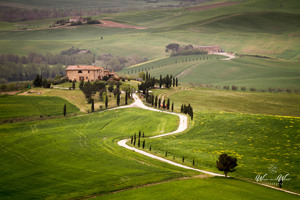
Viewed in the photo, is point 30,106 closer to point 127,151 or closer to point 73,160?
point 127,151

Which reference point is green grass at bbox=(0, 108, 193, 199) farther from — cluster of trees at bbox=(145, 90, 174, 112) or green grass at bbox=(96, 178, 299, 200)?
cluster of trees at bbox=(145, 90, 174, 112)

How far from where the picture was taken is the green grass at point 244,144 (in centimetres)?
5378

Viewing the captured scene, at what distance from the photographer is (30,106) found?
4264 inches

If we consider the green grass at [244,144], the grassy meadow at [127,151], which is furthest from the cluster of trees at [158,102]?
the green grass at [244,144]

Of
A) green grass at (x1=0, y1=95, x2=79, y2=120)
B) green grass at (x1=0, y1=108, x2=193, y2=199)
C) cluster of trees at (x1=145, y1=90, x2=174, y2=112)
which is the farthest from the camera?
cluster of trees at (x1=145, y1=90, x2=174, y2=112)

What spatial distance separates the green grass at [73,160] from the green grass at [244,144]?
7800 millimetres

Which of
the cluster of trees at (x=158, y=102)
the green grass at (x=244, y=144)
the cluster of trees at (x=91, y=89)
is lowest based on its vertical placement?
the green grass at (x=244, y=144)

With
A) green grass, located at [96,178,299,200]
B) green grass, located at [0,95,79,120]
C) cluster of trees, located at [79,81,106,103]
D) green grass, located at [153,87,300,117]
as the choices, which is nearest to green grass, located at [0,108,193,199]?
green grass, located at [96,178,299,200]

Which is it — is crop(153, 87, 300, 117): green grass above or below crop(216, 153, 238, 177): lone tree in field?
above

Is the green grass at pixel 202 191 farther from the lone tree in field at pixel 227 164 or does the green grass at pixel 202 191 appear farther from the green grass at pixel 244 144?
the green grass at pixel 244 144

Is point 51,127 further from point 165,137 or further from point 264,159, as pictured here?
point 264,159

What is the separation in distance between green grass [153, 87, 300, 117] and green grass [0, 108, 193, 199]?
109ft

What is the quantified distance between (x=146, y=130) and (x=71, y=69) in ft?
257

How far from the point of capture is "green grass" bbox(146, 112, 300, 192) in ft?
176
